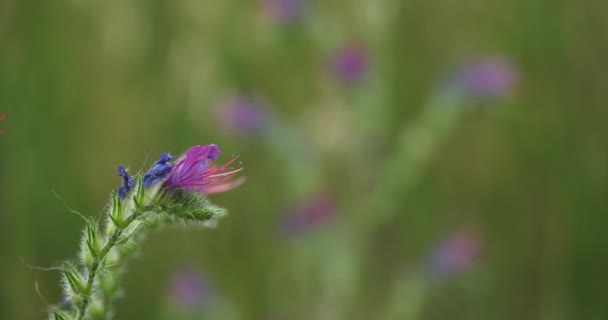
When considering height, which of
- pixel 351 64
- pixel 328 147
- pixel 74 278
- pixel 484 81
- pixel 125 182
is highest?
pixel 484 81

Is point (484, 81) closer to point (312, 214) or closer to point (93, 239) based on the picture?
point (312, 214)

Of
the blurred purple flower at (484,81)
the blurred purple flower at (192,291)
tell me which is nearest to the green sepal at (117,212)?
the blurred purple flower at (192,291)

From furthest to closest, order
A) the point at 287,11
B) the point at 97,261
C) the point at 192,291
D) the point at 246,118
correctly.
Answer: the point at 246,118 < the point at 287,11 < the point at 192,291 < the point at 97,261

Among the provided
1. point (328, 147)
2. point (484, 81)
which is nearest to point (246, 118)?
point (328, 147)

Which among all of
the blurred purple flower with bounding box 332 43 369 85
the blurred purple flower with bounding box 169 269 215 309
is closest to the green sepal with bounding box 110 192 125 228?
the blurred purple flower with bounding box 169 269 215 309

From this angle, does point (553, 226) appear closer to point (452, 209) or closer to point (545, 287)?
point (545, 287)

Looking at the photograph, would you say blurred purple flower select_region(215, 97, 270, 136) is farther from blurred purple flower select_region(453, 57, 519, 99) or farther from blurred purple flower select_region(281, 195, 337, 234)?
blurred purple flower select_region(453, 57, 519, 99)
